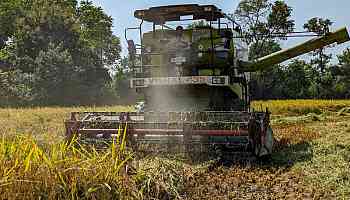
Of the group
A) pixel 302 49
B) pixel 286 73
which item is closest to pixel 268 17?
pixel 286 73

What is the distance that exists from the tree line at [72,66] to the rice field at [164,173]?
25.9 m

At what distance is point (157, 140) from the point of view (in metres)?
8.38

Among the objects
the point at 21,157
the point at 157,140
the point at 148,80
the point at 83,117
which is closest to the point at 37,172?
the point at 21,157

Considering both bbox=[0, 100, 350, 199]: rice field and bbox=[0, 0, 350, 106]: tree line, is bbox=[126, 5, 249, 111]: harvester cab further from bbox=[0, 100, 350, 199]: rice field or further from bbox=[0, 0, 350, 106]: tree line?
bbox=[0, 0, 350, 106]: tree line

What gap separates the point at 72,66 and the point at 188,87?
3109cm

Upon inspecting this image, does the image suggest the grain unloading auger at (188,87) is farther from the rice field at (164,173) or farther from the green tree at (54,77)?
the green tree at (54,77)

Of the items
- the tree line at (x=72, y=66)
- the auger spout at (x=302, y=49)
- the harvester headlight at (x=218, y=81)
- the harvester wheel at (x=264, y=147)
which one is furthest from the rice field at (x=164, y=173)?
the tree line at (x=72, y=66)

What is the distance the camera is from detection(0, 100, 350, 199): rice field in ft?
14.1

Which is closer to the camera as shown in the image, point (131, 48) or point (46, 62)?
point (131, 48)

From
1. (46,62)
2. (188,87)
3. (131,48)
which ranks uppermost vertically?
(46,62)

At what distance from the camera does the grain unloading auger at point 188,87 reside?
27.0 feet

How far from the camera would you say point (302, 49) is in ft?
36.2

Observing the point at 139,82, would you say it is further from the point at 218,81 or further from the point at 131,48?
the point at 218,81

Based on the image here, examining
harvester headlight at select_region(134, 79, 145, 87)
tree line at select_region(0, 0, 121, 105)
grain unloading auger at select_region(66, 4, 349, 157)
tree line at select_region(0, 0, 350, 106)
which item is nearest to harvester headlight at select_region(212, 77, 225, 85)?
grain unloading auger at select_region(66, 4, 349, 157)
